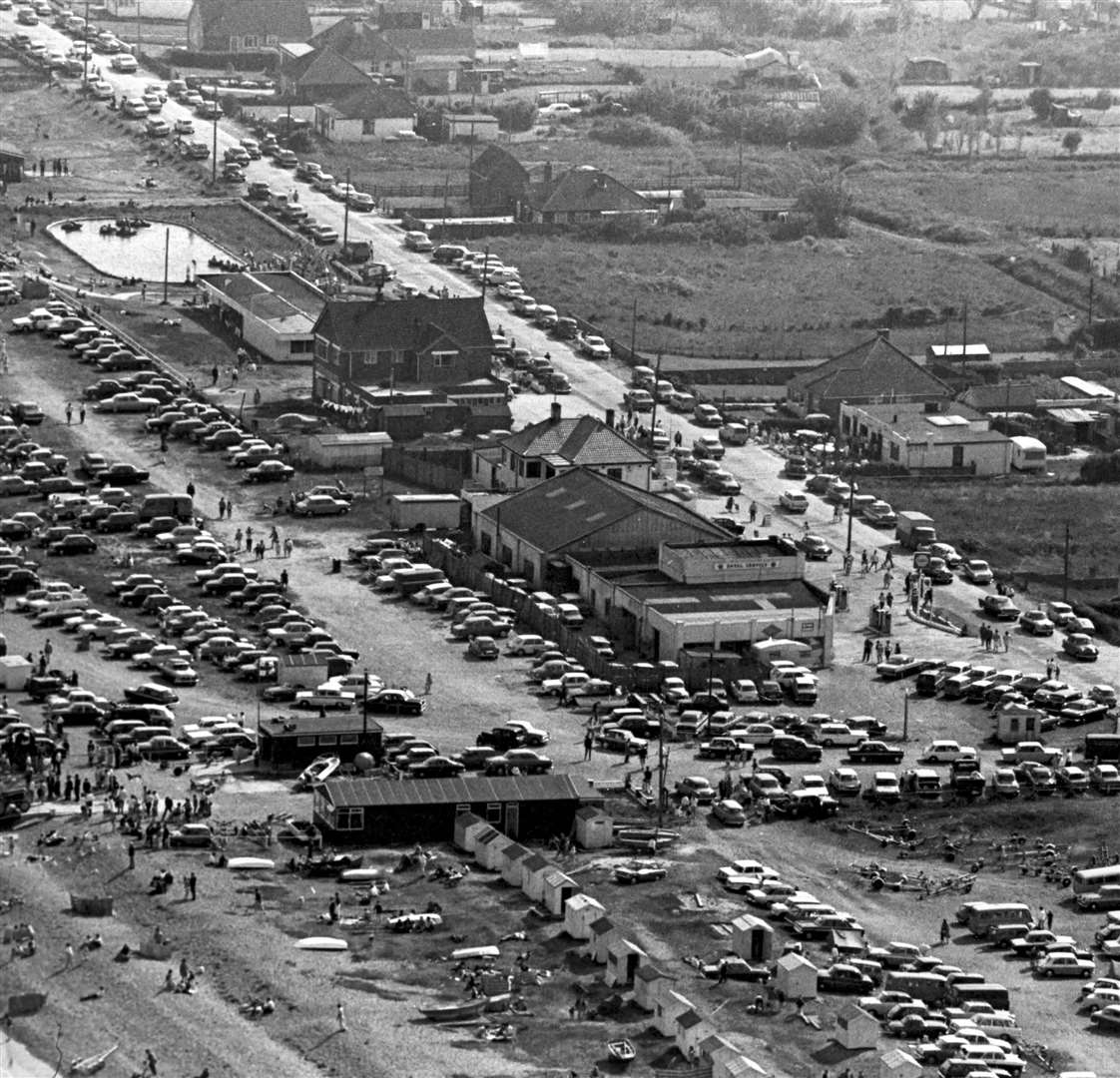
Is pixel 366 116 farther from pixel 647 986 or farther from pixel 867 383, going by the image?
pixel 647 986

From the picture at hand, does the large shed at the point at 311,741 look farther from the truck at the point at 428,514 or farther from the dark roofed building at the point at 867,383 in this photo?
the dark roofed building at the point at 867,383

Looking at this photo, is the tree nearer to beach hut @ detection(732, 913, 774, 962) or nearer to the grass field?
the grass field

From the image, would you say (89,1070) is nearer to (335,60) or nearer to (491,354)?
(491,354)

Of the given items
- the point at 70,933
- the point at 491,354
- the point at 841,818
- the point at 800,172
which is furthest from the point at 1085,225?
the point at 70,933

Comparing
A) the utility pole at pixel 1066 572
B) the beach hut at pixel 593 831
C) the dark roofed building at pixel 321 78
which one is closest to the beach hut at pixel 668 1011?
the beach hut at pixel 593 831

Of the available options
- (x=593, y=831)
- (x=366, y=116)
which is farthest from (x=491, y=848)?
(x=366, y=116)

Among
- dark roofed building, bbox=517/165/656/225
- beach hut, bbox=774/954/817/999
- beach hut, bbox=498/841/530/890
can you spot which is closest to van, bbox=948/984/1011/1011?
beach hut, bbox=774/954/817/999
